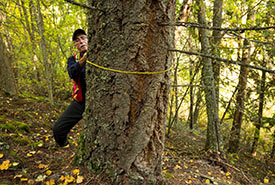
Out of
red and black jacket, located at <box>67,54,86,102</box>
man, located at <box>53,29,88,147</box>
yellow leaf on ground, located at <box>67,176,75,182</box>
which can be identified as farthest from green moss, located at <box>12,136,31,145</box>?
yellow leaf on ground, located at <box>67,176,75,182</box>

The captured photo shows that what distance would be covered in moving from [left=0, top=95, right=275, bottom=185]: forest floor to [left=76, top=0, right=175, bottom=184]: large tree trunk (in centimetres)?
37

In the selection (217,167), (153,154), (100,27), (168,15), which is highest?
(168,15)

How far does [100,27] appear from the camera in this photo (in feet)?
5.07

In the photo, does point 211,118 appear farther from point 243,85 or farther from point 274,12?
point 274,12

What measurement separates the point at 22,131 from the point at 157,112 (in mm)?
3140

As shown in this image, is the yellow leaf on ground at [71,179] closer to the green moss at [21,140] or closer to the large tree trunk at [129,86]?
the large tree trunk at [129,86]

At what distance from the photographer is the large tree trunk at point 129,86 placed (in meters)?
1.47

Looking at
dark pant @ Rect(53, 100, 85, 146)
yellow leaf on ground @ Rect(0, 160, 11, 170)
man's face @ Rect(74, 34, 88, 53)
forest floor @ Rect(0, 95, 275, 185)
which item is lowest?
forest floor @ Rect(0, 95, 275, 185)

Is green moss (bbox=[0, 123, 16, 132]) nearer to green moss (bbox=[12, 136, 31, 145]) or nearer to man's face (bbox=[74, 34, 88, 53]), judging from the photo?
green moss (bbox=[12, 136, 31, 145])

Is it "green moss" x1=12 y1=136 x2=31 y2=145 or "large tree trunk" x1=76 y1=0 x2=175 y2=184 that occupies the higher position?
"large tree trunk" x1=76 y1=0 x2=175 y2=184

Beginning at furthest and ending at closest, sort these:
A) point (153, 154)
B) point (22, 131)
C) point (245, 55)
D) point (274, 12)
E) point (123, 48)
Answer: point (245, 55)
point (274, 12)
point (22, 131)
point (153, 154)
point (123, 48)

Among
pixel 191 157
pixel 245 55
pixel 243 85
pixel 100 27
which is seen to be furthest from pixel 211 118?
pixel 100 27

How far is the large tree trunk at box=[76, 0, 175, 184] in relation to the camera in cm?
147

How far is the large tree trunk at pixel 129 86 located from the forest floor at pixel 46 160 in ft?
1.23
